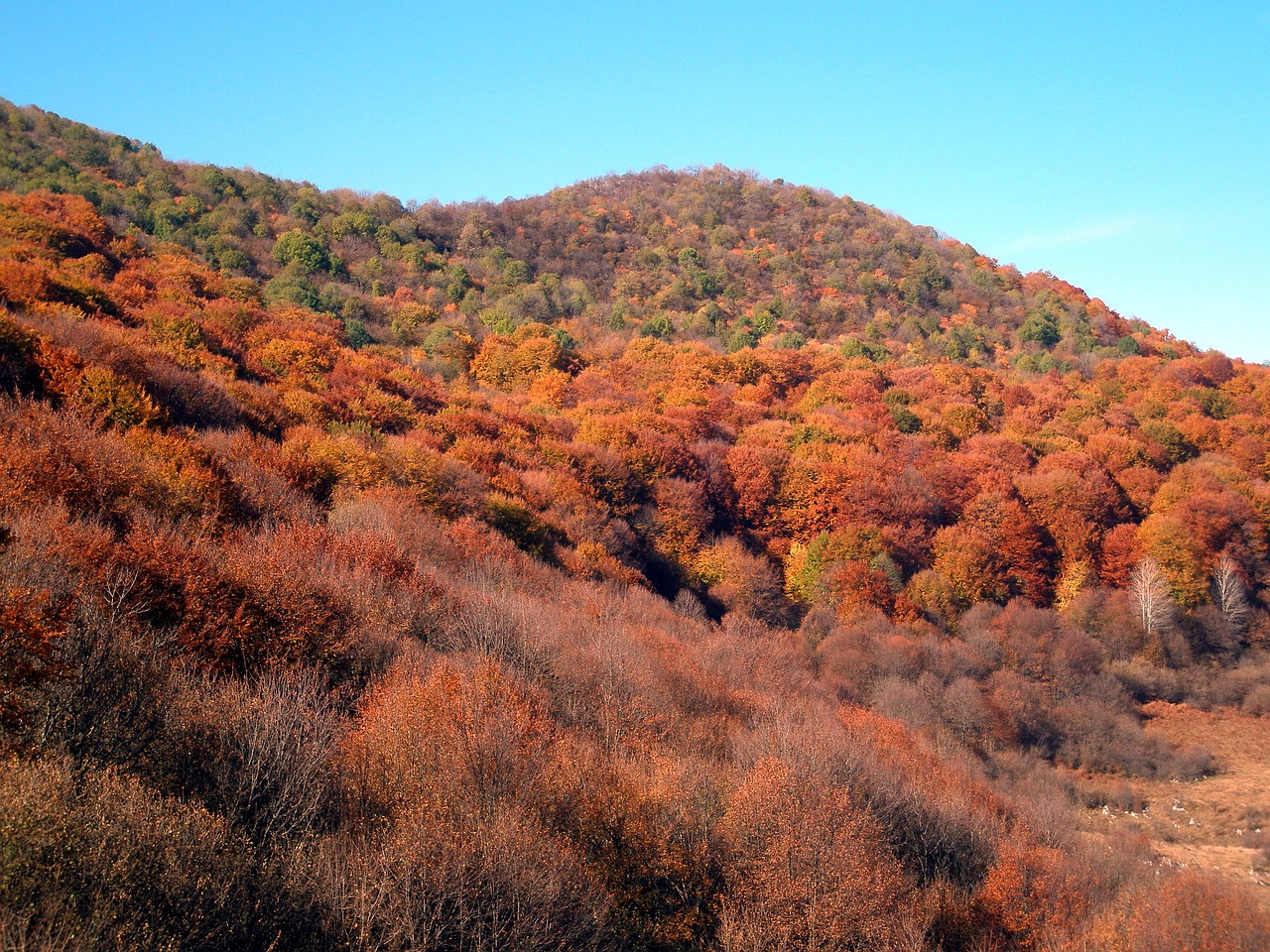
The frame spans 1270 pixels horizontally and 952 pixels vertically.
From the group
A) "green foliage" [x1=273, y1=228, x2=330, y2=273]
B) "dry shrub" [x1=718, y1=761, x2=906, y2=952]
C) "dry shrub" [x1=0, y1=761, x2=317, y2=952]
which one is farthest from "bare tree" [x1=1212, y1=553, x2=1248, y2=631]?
"green foliage" [x1=273, y1=228, x2=330, y2=273]

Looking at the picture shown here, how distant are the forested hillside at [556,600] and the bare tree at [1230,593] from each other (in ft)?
0.93

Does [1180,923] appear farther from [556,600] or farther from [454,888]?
[556,600]

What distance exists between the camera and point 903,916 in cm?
1031

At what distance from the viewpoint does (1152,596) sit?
3869cm

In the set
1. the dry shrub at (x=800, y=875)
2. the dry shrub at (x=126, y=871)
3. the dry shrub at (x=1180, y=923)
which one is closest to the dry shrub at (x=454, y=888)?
the dry shrub at (x=126, y=871)

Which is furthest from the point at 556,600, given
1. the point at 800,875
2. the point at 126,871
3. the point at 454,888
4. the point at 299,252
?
the point at 299,252

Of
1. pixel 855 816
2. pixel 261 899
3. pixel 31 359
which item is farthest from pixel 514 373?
pixel 261 899

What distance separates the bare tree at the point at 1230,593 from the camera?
39.8 meters

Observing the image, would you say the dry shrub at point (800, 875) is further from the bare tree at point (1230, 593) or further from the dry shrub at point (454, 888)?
the bare tree at point (1230, 593)

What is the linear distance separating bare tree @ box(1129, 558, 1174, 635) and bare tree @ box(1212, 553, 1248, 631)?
10.4 ft

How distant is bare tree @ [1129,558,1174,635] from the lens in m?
38.0

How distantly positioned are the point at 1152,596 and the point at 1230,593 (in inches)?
208

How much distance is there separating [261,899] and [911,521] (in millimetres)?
39847

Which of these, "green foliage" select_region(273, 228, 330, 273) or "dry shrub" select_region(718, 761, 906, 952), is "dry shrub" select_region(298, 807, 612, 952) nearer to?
"dry shrub" select_region(718, 761, 906, 952)
